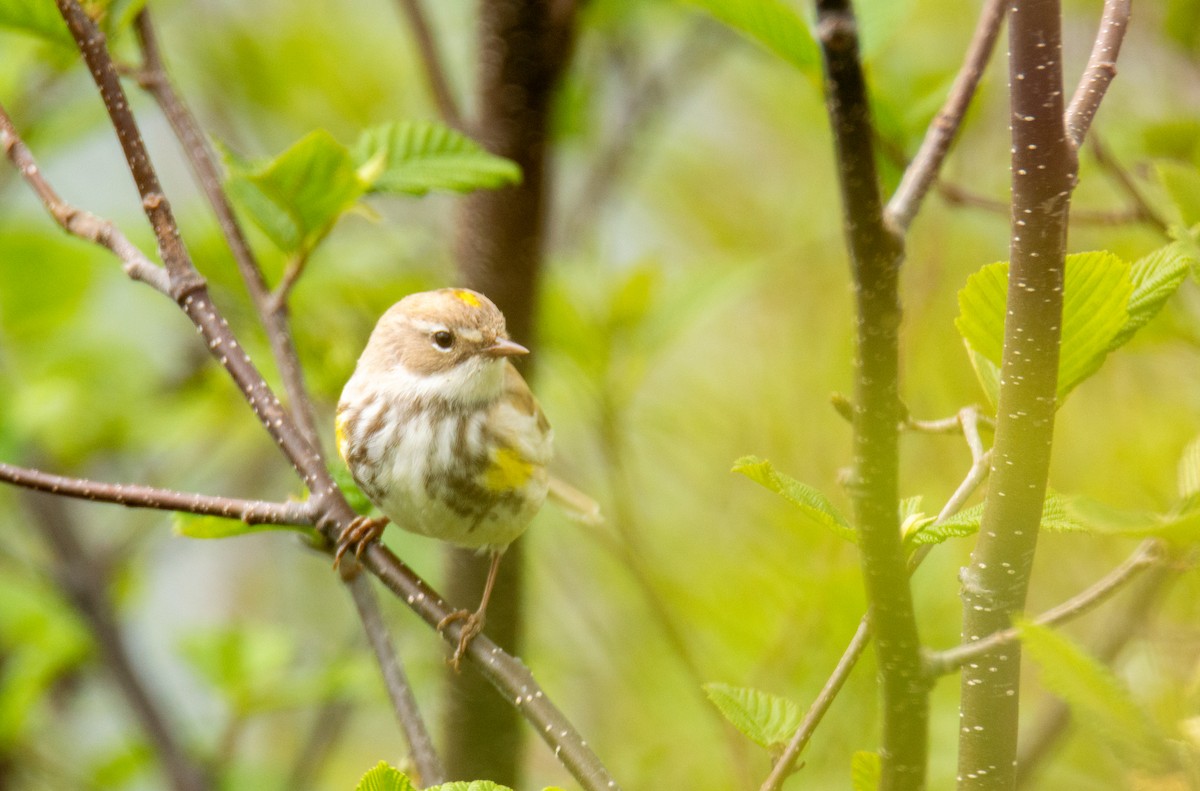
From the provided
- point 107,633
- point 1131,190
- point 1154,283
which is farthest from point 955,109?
point 107,633

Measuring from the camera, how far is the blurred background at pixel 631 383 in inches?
101

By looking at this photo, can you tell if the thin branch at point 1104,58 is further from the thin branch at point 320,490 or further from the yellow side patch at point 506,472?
the yellow side patch at point 506,472

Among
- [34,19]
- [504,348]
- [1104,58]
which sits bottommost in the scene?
[1104,58]

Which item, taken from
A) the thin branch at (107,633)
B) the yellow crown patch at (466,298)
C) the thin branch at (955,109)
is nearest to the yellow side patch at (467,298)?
the yellow crown patch at (466,298)

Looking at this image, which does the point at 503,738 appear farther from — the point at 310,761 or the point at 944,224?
the point at 944,224

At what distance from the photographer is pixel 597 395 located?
259 centimetres

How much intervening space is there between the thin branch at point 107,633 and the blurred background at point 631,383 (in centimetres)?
5

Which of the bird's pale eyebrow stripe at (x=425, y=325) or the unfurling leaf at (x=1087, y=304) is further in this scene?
the bird's pale eyebrow stripe at (x=425, y=325)

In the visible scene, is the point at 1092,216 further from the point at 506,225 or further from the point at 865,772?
the point at 865,772

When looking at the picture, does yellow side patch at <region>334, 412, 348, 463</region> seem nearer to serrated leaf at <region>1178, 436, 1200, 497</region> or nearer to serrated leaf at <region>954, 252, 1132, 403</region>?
serrated leaf at <region>954, 252, 1132, 403</region>

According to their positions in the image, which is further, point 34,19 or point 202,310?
point 34,19

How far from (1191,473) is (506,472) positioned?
121cm

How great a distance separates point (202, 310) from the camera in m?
1.49

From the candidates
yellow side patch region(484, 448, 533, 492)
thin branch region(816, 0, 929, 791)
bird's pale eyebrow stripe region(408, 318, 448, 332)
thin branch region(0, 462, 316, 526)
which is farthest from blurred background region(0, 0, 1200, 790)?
thin branch region(816, 0, 929, 791)
